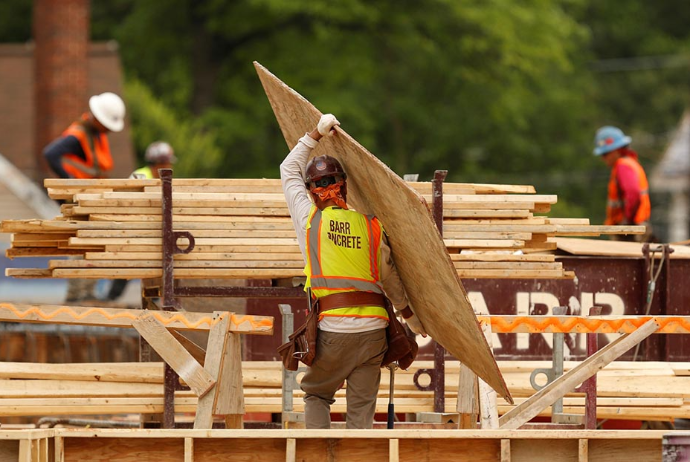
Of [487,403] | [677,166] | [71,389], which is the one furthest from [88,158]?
[677,166]

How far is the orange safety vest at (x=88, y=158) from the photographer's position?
14984 millimetres

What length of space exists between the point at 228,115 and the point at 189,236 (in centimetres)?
Result: 2834

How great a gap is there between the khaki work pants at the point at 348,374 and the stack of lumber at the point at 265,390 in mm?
1528

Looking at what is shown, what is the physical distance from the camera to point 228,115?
38469 mm

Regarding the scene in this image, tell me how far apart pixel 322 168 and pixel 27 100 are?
2361 cm

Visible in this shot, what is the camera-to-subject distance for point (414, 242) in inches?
332

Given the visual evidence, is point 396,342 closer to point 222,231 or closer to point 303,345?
point 303,345

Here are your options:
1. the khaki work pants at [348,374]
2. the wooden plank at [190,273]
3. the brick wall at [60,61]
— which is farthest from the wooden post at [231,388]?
the brick wall at [60,61]

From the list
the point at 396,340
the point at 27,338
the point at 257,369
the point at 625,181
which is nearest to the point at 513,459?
the point at 396,340

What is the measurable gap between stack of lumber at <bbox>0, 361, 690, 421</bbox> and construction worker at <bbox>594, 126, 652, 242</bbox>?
376cm

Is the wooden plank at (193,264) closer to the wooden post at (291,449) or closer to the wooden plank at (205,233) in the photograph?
the wooden plank at (205,233)

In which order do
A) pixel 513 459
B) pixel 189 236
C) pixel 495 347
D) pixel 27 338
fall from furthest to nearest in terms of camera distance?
1. pixel 27 338
2. pixel 495 347
3. pixel 189 236
4. pixel 513 459

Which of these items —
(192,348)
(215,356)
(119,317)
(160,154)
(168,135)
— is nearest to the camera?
(215,356)

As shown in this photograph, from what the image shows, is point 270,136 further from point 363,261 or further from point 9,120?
point 363,261
